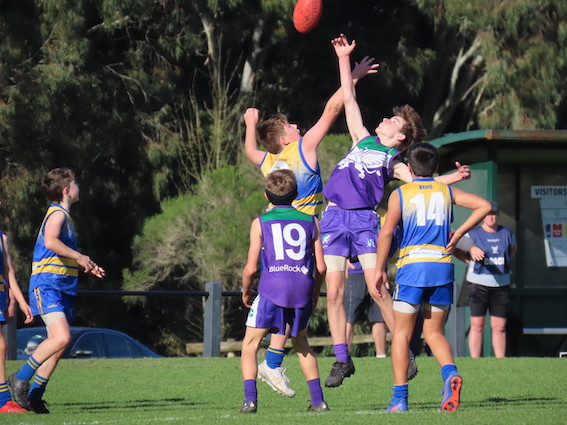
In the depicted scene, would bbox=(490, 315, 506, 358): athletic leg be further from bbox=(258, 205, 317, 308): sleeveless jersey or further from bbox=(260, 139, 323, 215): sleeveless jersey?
bbox=(258, 205, 317, 308): sleeveless jersey

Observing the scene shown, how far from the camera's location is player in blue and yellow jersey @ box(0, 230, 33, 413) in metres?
9.14

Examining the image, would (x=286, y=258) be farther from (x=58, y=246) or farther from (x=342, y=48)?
(x=342, y=48)

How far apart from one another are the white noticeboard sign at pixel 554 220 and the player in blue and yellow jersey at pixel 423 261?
32.7 feet

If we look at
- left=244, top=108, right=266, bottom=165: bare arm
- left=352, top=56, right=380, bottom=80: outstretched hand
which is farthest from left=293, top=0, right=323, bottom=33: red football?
left=244, top=108, right=266, bottom=165: bare arm

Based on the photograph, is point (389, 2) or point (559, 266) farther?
point (389, 2)

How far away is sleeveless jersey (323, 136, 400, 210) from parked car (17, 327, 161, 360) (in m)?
8.69

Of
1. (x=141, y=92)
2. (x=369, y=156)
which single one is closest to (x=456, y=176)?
(x=369, y=156)

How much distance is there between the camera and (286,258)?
26.7ft

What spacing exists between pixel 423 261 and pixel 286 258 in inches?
39.9

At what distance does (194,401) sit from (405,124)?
309 centimetres

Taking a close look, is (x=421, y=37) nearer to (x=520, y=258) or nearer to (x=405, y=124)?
(x=520, y=258)

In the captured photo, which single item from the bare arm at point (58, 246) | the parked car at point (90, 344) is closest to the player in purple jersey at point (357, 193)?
the bare arm at point (58, 246)

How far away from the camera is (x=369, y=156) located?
9477 millimetres

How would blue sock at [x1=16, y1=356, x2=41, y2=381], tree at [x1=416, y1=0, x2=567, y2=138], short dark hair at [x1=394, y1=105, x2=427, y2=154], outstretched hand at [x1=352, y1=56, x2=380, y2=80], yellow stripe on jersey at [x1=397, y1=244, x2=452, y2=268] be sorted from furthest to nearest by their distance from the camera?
1. tree at [x1=416, y1=0, x2=567, y2=138]
2. outstretched hand at [x1=352, y1=56, x2=380, y2=80]
3. short dark hair at [x1=394, y1=105, x2=427, y2=154]
4. blue sock at [x1=16, y1=356, x2=41, y2=381]
5. yellow stripe on jersey at [x1=397, y1=244, x2=452, y2=268]
